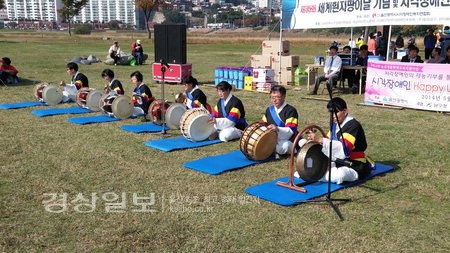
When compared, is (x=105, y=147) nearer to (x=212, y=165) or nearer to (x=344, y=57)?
(x=212, y=165)

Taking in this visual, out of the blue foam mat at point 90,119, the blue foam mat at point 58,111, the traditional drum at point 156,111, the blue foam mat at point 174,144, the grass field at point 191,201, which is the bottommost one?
the grass field at point 191,201

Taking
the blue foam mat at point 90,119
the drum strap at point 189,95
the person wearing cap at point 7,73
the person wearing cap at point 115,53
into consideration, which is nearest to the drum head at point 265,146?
the drum strap at point 189,95

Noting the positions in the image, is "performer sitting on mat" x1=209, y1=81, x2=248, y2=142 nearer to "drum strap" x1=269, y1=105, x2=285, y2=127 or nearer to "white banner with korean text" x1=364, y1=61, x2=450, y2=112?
"drum strap" x1=269, y1=105, x2=285, y2=127

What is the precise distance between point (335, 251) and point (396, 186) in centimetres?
224

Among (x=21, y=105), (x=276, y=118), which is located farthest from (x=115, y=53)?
(x=276, y=118)

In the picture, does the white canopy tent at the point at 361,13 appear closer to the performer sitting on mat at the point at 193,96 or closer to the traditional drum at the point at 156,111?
the performer sitting on mat at the point at 193,96

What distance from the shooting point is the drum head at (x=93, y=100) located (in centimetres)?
1113

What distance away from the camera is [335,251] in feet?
14.6

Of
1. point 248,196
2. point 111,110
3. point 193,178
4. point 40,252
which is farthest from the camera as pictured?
point 111,110

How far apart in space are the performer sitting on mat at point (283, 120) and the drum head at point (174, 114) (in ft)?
7.94

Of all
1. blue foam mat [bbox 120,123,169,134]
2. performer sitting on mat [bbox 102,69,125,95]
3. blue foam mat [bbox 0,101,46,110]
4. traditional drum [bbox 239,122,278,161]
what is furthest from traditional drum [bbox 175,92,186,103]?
blue foam mat [bbox 0,101,46,110]

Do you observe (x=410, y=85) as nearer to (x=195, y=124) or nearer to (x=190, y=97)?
(x=190, y=97)

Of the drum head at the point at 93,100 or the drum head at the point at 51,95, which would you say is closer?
the drum head at the point at 93,100

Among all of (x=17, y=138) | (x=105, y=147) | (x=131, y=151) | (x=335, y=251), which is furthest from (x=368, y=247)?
(x=17, y=138)
